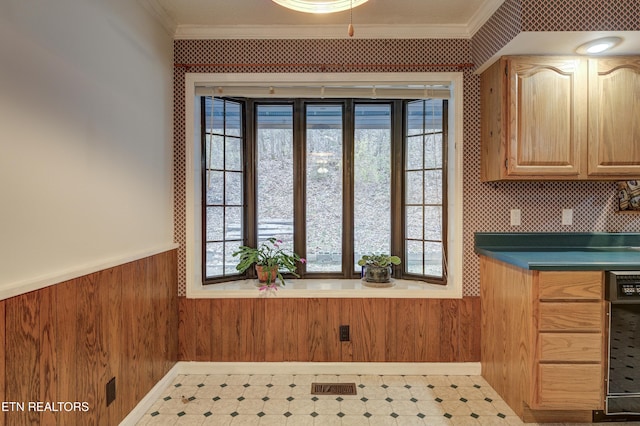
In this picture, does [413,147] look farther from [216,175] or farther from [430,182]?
[216,175]

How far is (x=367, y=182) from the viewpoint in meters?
2.96

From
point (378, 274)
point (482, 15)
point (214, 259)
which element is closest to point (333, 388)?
point (378, 274)

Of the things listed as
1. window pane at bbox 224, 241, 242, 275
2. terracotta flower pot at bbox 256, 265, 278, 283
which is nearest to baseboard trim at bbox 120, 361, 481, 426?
terracotta flower pot at bbox 256, 265, 278, 283

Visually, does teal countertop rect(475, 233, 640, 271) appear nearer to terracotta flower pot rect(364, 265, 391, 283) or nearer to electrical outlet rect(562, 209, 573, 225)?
electrical outlet rect(562, 209, 573, 225)

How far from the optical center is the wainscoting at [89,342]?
1252mm

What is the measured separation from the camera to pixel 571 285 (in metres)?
1.91

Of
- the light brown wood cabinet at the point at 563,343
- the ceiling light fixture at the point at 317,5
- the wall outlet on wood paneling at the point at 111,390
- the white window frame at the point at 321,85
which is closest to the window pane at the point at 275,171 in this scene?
the white window frame at the point at 321,85

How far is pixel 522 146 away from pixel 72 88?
240cm

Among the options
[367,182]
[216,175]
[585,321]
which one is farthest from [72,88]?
[585,321]

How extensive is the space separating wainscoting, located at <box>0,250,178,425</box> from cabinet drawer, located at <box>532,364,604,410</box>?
2234 mm

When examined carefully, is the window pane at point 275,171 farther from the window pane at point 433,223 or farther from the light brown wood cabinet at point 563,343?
the light brown wood cabinet at point 563,343

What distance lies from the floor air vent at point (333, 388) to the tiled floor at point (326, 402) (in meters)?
0.04

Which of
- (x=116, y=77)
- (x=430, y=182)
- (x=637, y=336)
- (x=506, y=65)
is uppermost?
(x=506, y=65)

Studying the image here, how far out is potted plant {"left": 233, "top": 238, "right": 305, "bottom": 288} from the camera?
266 cm
